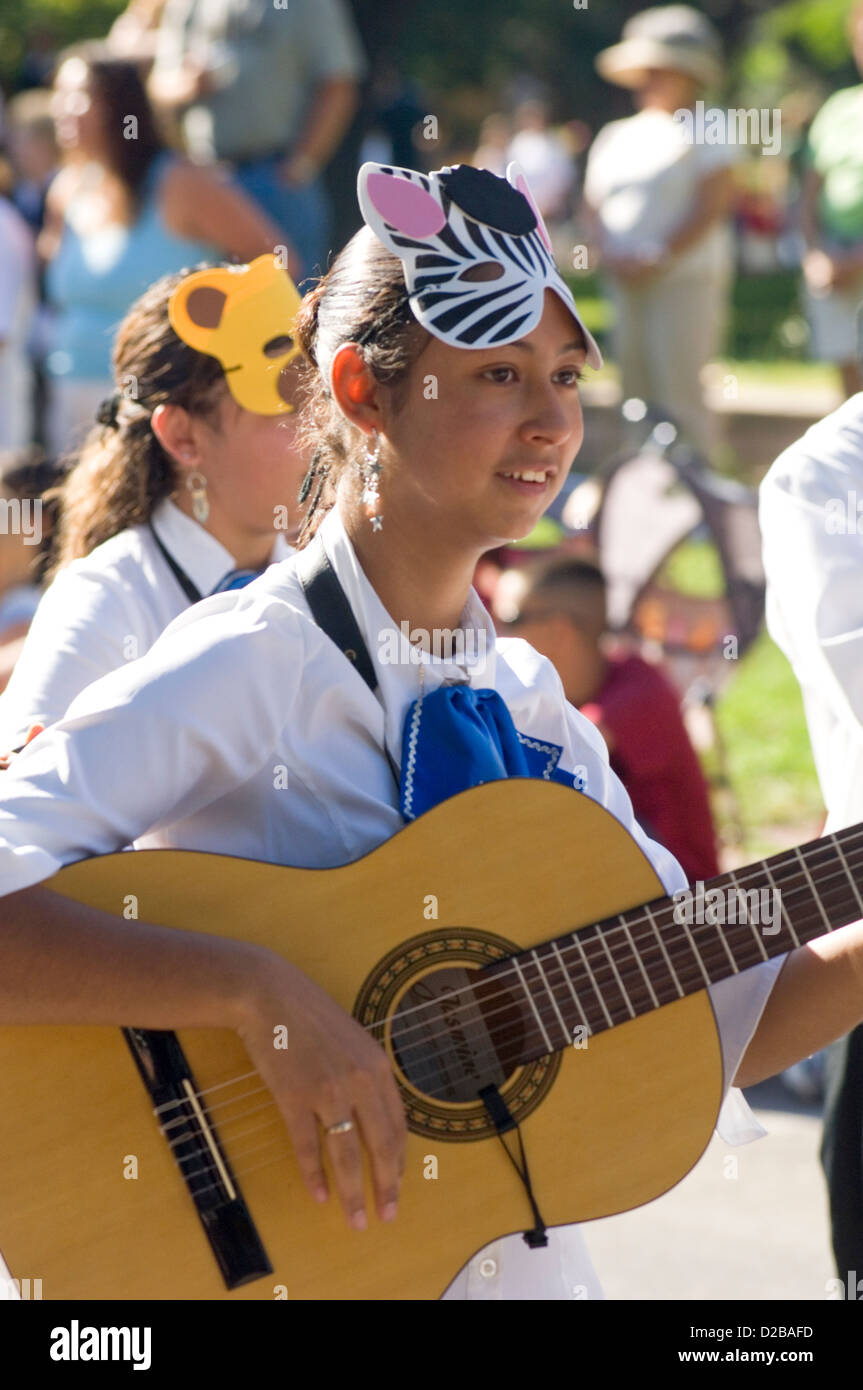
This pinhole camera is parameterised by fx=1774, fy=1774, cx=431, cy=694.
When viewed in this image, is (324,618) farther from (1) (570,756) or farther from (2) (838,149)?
(2) (838,149)

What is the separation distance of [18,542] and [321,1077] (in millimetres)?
3951

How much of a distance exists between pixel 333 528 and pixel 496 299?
379 millimetres

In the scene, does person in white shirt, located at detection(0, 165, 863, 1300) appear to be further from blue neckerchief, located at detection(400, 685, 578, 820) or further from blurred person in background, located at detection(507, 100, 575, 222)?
blurred person in background, located at detection(507, 100, 575, 222)

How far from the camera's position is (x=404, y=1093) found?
7.34ft

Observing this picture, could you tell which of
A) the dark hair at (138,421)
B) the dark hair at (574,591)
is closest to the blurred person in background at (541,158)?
the dark hair at (574,591)

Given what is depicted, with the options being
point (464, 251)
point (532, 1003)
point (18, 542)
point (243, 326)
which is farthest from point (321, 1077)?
point (18, 542)

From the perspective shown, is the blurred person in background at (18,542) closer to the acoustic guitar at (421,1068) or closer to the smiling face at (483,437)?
the smiling face at (483,437)

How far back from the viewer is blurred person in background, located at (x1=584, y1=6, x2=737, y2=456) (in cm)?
879

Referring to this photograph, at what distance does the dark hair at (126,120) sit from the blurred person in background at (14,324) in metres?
1.99

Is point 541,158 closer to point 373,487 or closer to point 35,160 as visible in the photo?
point 35,160

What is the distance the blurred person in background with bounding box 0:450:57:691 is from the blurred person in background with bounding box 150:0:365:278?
2.23 metres

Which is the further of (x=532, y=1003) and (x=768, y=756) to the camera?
(x=768, y=756)

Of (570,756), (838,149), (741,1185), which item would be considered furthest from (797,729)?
(570,756)

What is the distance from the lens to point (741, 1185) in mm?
4375
